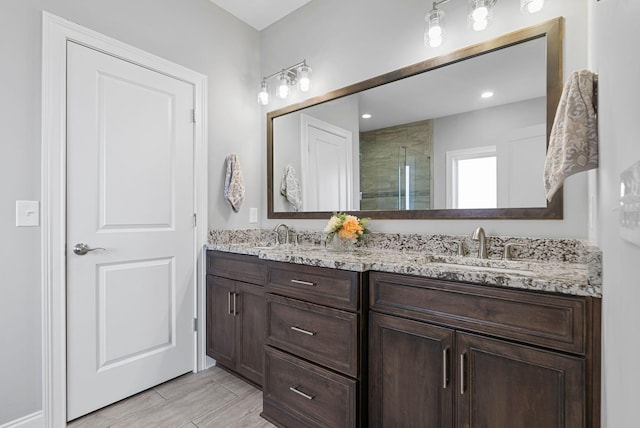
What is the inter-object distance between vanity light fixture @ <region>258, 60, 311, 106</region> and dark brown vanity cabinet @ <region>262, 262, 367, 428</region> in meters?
1.42

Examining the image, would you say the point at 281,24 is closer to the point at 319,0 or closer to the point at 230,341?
the point at 319,0

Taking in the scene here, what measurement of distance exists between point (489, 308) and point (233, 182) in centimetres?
194

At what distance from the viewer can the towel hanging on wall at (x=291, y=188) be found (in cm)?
251

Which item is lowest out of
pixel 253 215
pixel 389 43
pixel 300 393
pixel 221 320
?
pixel 300 393

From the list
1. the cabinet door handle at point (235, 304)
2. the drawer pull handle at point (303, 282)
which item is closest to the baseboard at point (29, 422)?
the cabinet door handle at point (235, 304)

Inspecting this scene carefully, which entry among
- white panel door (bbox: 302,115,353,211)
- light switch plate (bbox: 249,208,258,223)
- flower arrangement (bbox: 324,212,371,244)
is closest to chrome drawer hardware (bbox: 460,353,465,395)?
flower arrangement (bbox: 324,212,371,244)

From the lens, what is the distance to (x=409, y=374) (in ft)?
4.14

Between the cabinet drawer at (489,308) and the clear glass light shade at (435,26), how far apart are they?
1265 mm

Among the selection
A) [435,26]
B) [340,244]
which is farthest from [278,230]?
[435,26]

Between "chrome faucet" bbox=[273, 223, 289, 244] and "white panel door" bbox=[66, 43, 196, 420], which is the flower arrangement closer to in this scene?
"chrome faucet" bbox=[273, 223, 289, 244]

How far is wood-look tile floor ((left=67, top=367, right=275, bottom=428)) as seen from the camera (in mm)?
1697

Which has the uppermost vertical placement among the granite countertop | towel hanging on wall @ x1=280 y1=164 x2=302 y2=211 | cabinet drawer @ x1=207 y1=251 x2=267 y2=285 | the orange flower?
towel hanging on wall @ x1=280 y1=164 x2=302 y2=211

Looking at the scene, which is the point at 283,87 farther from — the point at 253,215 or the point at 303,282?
the point at 303,282

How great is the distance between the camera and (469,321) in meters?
1.13
